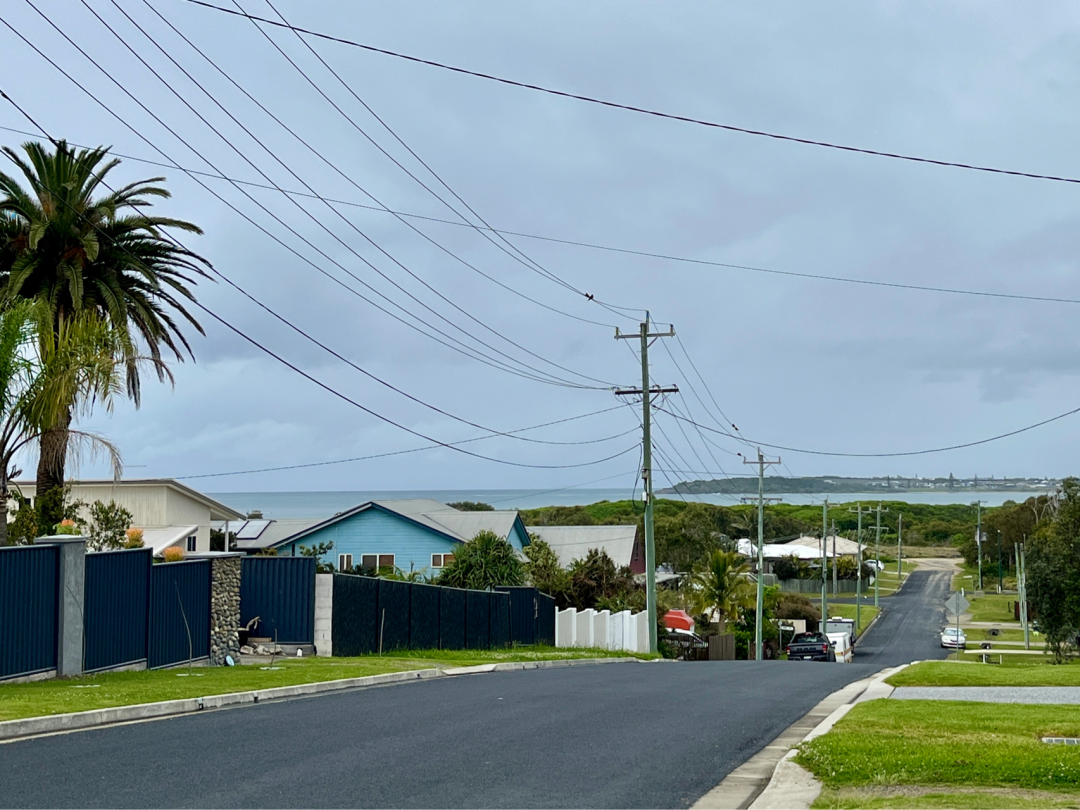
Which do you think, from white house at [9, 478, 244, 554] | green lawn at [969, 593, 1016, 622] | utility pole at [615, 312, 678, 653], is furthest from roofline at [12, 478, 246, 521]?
green lawn at [969, 593, 1016, 622]

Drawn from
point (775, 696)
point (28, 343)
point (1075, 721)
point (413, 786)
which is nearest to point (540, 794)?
point (413, 786)

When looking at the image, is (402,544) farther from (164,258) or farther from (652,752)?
(652,752)

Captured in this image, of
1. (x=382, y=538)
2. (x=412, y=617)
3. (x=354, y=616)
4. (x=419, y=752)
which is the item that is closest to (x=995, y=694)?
(x=419, y=752)

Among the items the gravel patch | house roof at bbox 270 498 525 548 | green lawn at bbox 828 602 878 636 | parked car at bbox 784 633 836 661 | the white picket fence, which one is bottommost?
green lawn at bbox 828 602 878 636

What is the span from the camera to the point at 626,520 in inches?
4830

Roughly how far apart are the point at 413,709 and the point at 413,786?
554 centimetres

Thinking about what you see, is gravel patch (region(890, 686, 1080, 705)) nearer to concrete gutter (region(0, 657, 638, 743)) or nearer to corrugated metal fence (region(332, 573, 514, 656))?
concrete gutter (region(0, 657, 638, 743))

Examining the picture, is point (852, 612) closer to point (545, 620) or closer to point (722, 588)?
point (722, 588)

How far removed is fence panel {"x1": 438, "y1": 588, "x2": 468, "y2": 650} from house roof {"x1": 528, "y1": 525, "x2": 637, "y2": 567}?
38434mm

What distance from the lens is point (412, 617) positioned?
101 ft

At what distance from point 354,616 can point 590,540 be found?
48.7 meters

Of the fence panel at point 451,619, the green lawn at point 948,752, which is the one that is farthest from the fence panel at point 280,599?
the green lawn at point 948,752

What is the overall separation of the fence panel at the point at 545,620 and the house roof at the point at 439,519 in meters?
15.2

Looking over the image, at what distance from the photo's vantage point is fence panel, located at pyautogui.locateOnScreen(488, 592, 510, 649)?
3628cm
